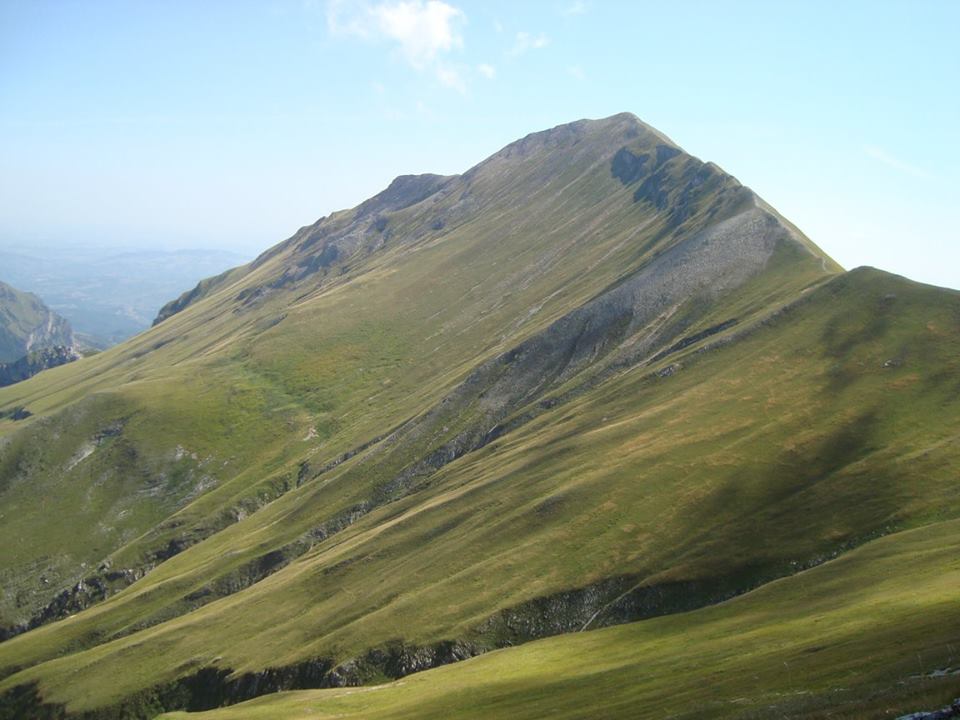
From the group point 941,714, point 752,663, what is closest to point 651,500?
point 752,663

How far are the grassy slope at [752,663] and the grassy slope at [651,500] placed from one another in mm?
9823

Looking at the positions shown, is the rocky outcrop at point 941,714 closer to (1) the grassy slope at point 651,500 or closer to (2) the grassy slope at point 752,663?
(2) the grassy slope at point 752,663

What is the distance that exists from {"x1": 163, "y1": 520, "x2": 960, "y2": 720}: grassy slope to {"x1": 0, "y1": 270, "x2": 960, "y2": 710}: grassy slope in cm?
982

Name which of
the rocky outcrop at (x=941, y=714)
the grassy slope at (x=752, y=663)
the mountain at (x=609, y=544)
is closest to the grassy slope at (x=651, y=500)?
the mountain at (x=609, y=544)

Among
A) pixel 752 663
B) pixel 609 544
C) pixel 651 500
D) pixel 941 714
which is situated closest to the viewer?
pixel 941 714

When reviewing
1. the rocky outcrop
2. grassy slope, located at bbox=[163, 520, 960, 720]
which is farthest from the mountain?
the rocky outcrop

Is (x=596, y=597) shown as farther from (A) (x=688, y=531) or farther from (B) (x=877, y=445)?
(B) (x=877, y=445)

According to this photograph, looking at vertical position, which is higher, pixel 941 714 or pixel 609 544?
pixel 941 714

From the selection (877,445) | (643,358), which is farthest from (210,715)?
(643,358)

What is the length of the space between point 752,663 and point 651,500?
5296 centimetres

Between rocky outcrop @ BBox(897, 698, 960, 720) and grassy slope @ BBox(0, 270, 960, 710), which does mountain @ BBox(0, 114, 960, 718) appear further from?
rocky outcrop @ BBox(897, 698, 960, 720)

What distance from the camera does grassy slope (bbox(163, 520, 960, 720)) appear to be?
3747cm

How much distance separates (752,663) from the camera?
50562 millimetres

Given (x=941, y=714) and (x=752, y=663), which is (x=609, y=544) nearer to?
(x=752, y=663)
